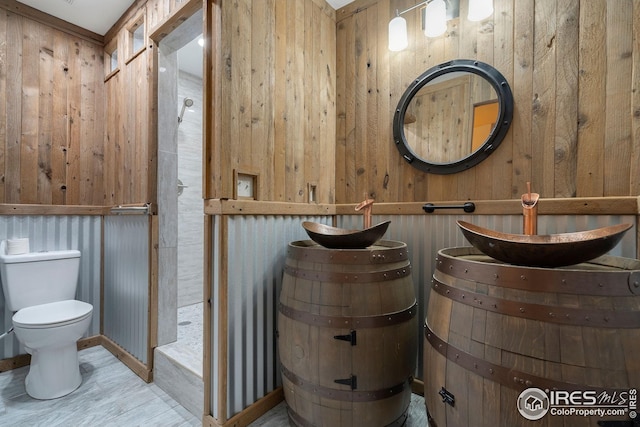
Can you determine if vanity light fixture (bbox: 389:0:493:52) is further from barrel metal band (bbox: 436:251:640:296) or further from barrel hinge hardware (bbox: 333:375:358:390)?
barrel hinge hardware (bbox: 333:375:358:390)

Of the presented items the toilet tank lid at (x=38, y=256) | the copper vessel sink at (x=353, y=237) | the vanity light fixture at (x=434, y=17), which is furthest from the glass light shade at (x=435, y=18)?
the toilet tank lid at (x=38, y=256)

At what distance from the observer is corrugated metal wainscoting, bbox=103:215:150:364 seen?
187 cm

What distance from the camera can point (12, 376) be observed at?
6.07 ft

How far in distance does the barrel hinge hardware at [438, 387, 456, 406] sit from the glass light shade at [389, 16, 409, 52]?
1644mm

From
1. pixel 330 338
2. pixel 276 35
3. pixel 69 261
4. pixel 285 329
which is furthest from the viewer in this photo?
pixel 69 261

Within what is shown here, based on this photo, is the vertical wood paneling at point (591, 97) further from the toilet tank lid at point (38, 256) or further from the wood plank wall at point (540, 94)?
the toilet tank lid at point (38, 256)

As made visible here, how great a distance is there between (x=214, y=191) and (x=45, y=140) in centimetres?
181

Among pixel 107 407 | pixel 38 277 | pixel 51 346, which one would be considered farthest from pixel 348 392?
pixel 38 277

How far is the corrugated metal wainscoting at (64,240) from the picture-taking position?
192 cm

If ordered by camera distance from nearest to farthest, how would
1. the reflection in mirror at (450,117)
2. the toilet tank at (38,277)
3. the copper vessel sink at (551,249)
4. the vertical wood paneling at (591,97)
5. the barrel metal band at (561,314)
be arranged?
the barrel metal band at (561,314)
the copper vessel sink at (551,249)
the vertical wood paneling at (591,97)
the reflection in mirror at (450,117)
the toilet tank at (38,277)

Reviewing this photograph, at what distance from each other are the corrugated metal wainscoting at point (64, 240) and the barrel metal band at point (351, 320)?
6.64ft

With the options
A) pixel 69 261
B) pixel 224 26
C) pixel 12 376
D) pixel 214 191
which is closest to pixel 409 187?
pixel 214 191

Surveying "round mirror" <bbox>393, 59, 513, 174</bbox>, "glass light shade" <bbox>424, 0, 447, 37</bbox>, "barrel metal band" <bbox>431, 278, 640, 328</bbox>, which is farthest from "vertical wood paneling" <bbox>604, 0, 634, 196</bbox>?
"barrel metal band" <bbox>431, 278, 640, 328</bbox>

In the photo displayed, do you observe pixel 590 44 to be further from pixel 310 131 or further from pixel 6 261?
pixel 6 261
